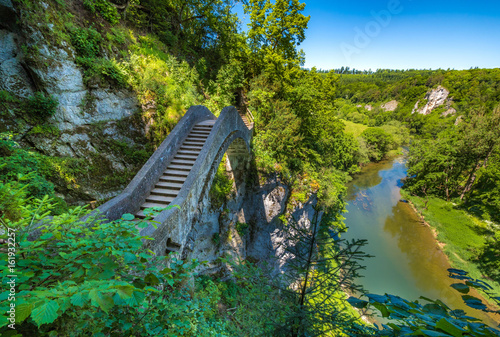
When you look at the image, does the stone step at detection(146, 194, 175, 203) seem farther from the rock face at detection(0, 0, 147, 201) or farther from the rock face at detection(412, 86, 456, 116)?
the rock face at detection(412, 86, 456, 116)

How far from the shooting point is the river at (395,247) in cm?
1625

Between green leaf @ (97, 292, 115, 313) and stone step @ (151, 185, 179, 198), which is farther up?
stone step @ (151, 185, 179, 198)

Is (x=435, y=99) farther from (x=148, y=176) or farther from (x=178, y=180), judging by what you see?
(x=148, y=176)

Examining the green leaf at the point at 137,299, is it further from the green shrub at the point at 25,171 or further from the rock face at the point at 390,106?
the rock face at the point at 390,106

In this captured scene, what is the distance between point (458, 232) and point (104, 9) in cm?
3263

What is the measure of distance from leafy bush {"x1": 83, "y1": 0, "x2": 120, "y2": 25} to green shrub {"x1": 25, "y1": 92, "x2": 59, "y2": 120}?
412 centimetres

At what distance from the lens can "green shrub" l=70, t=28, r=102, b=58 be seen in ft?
21.3

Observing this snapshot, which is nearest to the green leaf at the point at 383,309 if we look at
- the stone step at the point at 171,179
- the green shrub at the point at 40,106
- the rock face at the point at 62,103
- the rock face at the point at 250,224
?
the stone step at the point at 171,179

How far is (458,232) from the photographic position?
20672 millimetres

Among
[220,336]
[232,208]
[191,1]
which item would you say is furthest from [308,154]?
[220,336]

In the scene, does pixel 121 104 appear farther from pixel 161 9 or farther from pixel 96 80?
pixel 161 9

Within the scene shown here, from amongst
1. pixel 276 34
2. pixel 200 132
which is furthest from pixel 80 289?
pixel 276 34

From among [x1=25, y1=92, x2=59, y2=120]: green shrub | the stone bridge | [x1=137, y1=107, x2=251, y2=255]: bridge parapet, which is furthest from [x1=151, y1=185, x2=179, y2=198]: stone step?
[x1=25, y1=92, x2=59, y2=120]: green shrub

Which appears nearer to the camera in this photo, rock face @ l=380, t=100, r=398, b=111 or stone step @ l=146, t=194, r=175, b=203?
stone step @ l=146, t=194, r=175, b=203
